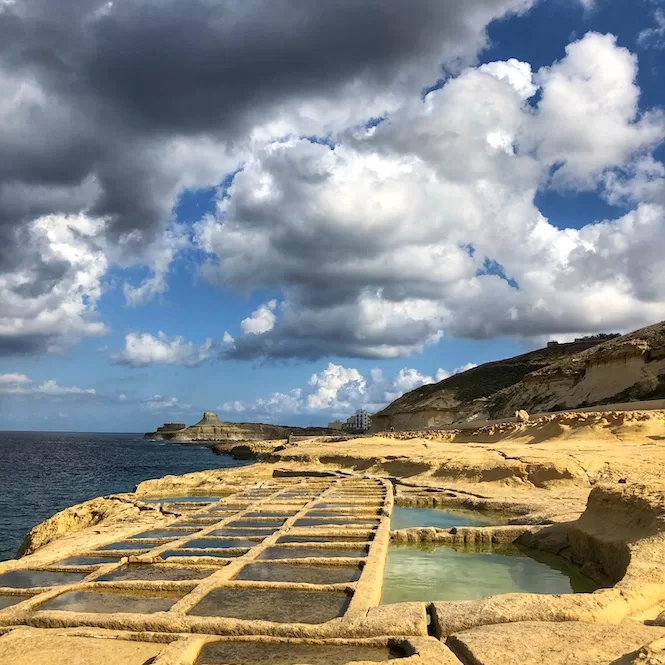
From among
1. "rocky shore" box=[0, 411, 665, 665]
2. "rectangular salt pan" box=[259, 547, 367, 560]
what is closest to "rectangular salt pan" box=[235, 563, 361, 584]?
"rocky shore" box=[0, 411, 665, 665]

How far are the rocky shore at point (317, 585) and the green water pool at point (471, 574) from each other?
0.87ft

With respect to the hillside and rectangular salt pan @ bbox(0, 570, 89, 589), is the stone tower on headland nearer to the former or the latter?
the hillside

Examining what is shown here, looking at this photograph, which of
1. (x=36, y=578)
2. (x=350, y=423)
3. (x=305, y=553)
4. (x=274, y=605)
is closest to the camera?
(x=274, y=605)

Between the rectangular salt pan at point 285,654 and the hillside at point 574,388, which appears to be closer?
the rectangular salt pan at point 285,654

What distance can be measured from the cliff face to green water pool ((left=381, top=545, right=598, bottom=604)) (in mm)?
112169

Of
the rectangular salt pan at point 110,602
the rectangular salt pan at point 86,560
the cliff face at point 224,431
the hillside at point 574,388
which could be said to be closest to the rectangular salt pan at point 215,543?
the rectangular salt pan at point 86,560

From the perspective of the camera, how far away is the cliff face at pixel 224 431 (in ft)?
412

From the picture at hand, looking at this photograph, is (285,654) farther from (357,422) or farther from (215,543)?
(357,422)

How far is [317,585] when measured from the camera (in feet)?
20.7

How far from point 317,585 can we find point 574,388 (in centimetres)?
3931

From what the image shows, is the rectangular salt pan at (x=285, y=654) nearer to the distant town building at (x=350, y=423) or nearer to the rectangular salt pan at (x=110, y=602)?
the rectangular salt pan at (x=110, y=602)

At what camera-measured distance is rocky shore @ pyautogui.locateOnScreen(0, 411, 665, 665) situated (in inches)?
173

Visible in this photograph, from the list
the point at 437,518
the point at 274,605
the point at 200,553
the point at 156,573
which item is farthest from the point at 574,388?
the point at 274,605

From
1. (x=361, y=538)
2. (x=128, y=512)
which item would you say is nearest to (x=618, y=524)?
(x=361, y=538)
